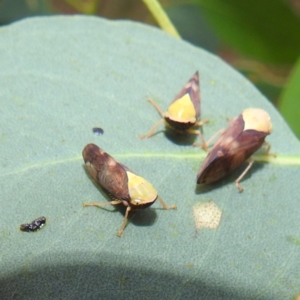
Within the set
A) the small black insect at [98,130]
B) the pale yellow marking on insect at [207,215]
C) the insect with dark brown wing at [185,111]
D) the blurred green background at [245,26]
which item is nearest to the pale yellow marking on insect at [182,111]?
the insect with dark brown wing at [185,111]

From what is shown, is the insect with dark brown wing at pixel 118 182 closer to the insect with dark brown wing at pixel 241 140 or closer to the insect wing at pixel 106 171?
the insect wing at pixel 106 171

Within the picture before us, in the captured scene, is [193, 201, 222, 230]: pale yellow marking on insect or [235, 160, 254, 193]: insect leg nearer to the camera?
[193, 201, 222, 230]: pale yellow marking on insect

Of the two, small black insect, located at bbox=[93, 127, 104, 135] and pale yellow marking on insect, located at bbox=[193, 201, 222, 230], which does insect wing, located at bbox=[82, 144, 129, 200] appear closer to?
small black insect, located at bbox=[93, 127, 104, 135]

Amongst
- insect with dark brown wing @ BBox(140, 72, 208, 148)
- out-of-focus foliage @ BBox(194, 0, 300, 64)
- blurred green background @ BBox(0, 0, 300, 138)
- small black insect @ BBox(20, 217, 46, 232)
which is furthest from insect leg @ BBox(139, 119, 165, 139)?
out-of-focus foliage @ BBox(194, 0, 300, 64)

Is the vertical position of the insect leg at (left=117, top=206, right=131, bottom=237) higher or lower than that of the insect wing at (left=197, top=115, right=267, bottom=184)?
lower

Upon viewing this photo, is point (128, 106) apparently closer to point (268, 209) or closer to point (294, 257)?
point (268, 209)

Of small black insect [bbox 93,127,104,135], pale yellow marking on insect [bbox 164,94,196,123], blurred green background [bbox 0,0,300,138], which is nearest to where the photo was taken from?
small black insect [bbox 93,127,104,135]

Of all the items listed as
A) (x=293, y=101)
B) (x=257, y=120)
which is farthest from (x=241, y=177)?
(x=293, y=101)
